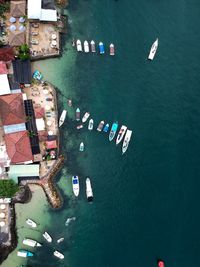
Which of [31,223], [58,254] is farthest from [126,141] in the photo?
[58,254]

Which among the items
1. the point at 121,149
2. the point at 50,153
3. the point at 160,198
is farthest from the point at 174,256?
the point at 50,153

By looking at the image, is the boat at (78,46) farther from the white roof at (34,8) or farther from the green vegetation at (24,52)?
the green vegetation at (24,52)

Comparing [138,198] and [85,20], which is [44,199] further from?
[85,20]

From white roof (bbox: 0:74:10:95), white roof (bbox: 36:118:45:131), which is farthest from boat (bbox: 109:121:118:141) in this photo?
white roof (bbox: 0:74:10:95)

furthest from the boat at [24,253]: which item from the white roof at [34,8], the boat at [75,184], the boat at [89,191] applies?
the white roof at [34,8]

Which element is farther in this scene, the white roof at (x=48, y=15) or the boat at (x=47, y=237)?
the white roof at (x=48, y=15)

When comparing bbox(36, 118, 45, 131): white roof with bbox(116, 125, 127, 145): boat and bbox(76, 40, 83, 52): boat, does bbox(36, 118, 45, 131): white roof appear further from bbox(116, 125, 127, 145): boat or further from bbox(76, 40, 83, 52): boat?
bbox(76, 40, 83, 52): boat

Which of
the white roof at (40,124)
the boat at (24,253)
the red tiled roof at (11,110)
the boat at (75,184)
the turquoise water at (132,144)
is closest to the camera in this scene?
the red tiled roof at (11,110)
